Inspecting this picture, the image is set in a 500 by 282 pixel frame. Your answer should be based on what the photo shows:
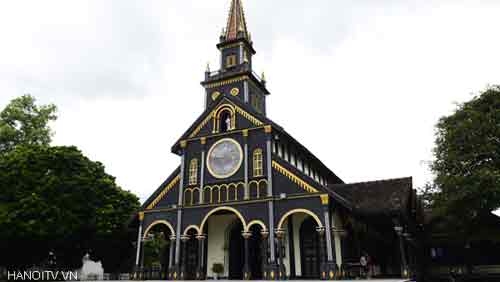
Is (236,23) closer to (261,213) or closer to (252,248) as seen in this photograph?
(261,213)

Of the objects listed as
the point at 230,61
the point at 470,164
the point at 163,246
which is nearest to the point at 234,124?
the point at 230,61

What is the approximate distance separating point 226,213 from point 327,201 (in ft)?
27.3

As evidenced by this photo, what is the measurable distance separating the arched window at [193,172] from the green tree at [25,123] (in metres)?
18.9

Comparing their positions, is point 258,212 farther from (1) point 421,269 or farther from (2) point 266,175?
(1) point 421,269

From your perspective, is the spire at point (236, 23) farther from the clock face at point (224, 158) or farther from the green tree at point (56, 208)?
the green tree at point (56, 208)

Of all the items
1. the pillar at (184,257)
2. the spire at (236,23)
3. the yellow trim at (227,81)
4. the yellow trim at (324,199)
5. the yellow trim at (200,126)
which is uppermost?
the spire at (236,23)

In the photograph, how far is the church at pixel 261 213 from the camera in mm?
26000

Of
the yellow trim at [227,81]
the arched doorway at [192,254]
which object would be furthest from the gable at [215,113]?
the arched doorway at [192,254]

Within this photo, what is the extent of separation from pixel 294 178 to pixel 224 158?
19.7 feet

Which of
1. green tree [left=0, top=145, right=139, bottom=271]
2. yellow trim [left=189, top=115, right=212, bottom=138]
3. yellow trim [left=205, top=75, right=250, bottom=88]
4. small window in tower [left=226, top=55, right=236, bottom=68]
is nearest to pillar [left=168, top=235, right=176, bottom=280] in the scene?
green tree [left=0, top=145, right=139, bottom=271]

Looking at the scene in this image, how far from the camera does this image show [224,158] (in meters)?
30.5

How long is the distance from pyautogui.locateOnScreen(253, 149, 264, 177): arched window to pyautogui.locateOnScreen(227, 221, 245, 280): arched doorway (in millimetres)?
4874

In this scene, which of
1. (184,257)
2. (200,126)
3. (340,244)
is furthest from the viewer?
(200,126)

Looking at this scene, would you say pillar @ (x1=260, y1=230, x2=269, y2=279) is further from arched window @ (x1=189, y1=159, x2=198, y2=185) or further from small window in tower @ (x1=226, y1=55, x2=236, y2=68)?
small window in tower @ (x1=226, y1=55, x2=236, y2=68)
